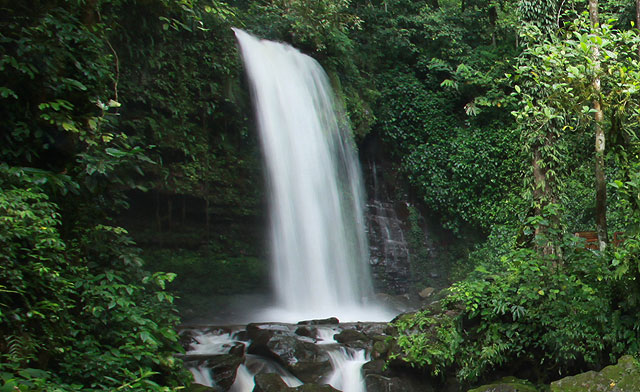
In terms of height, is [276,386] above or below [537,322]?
below

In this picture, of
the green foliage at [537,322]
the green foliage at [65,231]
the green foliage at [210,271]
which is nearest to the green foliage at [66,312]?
the green foliage at [65,231]

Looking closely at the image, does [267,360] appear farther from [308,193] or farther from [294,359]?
[308,193]

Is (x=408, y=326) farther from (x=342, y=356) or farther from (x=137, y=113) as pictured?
(x=137, y=113)

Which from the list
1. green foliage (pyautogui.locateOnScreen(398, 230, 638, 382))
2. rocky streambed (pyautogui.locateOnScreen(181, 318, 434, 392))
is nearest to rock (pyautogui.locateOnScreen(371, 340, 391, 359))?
rocky streambed (pyautogui.locateOnScreen(181, 318, 434, 392))

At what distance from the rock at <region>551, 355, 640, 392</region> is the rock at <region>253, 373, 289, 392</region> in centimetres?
328

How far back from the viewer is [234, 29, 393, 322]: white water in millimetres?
11273

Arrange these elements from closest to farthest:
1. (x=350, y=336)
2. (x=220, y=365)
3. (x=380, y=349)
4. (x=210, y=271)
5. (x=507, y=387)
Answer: (x=507, y=387) < (x=220, y=365) < (x=380, y=349) < (x=350, y=336) < (x=210, y=271)

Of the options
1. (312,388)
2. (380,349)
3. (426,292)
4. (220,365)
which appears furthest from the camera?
(426,292)

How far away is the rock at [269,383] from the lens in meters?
6.13

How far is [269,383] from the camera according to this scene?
244 inches

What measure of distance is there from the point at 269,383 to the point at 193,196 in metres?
5.44

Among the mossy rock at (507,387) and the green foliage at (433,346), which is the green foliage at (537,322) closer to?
the green foliage at (433,346)

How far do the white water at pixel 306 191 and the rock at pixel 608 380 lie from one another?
681 centimetres

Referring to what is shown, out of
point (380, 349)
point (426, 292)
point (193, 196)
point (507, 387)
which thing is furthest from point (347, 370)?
point (426, 292)
